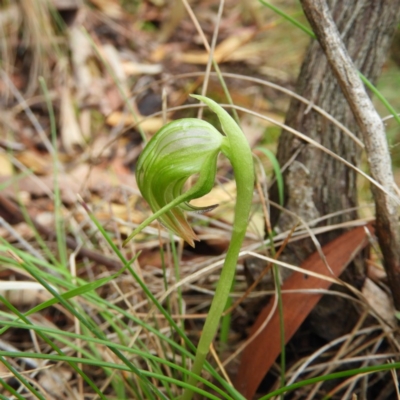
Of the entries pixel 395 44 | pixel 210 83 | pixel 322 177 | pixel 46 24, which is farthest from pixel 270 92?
pixel 322 177

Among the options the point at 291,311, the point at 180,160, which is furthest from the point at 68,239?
the point at 180,160

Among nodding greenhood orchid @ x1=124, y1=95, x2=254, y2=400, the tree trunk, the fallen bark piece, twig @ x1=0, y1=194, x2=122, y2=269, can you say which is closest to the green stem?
nodding greenhood orchid @ x1=124, y1=95, x2=254, y2=400

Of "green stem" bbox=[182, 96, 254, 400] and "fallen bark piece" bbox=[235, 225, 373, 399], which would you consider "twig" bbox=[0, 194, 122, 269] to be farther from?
"green stem" bbox=[182, 96, 254, 400]

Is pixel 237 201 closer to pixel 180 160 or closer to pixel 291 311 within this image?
pixel 180 160

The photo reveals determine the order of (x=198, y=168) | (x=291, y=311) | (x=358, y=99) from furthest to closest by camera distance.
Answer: (x=291, y=311) < (x=358, y=99) < (x=198, y=168)

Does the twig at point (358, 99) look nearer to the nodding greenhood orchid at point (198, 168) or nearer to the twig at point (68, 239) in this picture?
the nodding greenhood orchid at point (198, 168)

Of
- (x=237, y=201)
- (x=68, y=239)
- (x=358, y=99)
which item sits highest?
(x=358, y=99)
